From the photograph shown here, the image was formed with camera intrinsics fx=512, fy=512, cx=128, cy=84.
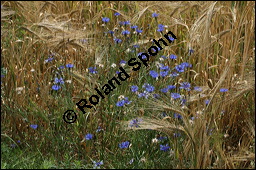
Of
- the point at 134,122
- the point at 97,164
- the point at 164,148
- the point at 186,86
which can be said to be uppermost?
the point at 186,86

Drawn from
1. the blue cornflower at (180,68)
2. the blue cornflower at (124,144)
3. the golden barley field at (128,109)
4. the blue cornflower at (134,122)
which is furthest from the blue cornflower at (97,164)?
the blue cornflower at (180,68)

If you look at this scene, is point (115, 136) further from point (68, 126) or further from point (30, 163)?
point (30, 163)

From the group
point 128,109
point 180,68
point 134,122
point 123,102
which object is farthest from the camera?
point 180,68

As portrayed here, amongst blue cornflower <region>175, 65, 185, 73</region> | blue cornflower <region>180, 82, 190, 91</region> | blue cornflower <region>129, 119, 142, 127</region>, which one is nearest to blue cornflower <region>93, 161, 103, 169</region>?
blue cornflower <region>129, 119, 142, 127</region>

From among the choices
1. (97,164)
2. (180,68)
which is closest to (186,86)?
(180,68)

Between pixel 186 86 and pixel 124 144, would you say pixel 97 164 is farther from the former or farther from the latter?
pixel 186 86

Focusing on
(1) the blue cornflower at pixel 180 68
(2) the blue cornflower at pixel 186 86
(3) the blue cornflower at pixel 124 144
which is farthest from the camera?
(1) the blue cornflower at pixel 180 68

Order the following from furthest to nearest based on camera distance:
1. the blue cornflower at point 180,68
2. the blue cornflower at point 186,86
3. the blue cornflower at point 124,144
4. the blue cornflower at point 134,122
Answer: the blue cornflower at point 180,68 → the blue cornflower at point 186,86 → the blue cornflower at point 124,144 → the blue cornflower at point 134,122

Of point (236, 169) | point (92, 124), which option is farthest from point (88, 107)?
point (236, 169)

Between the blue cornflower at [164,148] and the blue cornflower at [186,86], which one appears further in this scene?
the blue cornflower at [186,86]

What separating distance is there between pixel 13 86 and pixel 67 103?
0.57 meters

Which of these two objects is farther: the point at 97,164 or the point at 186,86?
the point at 186,86

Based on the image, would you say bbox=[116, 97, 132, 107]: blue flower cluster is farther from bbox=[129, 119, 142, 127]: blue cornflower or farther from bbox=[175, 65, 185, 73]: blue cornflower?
A: bbox=[175, 65, 185, 73]: blue cornflower

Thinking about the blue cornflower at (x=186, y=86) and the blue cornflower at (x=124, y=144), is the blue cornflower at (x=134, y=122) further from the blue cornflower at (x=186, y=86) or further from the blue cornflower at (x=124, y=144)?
the blue cornflower at (x=186, y=86)
